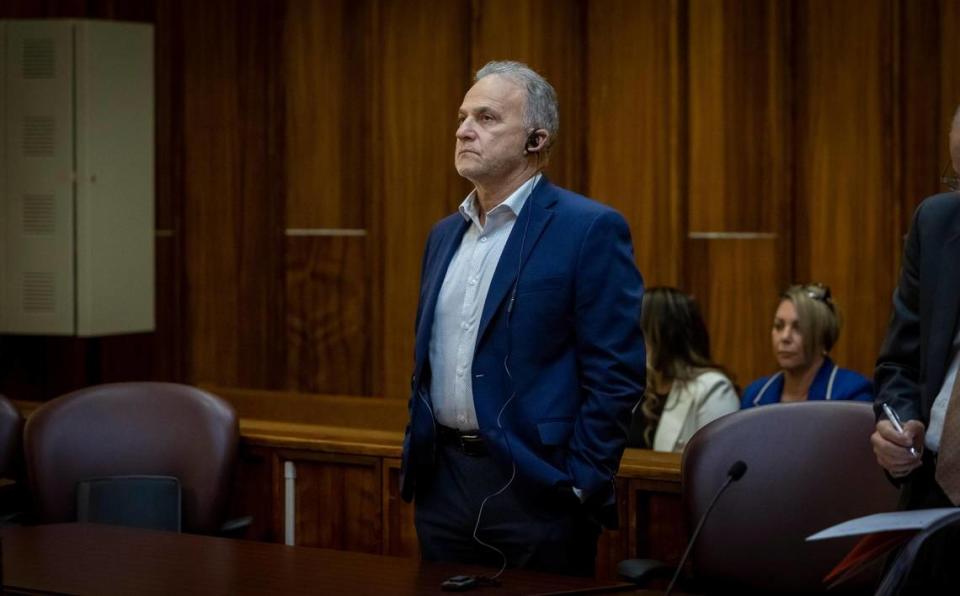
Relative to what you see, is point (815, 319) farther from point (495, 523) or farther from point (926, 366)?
point (926, 366)

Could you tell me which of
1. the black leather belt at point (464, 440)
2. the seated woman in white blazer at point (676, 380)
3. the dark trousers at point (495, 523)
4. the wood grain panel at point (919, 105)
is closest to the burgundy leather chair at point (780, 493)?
the dark trousers at point (495, 523)

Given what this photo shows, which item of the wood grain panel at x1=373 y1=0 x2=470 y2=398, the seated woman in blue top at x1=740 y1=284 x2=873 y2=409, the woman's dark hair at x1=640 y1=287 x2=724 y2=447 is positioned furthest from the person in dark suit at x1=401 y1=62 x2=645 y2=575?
the wood grain panel at x1=373 y1=0 x2=470 y2=398

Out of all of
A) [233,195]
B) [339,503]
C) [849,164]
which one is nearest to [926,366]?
[339,503]

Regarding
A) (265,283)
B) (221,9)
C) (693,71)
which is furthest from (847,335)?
(221,9)

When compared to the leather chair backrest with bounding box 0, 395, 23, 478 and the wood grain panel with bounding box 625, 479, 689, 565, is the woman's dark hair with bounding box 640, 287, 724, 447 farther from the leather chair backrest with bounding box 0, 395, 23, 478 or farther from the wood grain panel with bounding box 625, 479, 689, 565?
the leather chair backrest with bounding box 0, 395, 23, 478

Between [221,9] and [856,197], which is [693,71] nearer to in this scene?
[856,197]

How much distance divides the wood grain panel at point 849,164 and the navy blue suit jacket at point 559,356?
2.97 m

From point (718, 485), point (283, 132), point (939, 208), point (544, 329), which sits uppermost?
point (283, 132)

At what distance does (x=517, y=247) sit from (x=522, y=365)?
241 mm

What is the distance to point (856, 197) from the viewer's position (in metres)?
5.80

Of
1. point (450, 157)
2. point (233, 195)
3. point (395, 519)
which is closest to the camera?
Answer: point (395, 519)

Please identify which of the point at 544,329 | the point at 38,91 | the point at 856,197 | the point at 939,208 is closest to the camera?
the point at 939,208

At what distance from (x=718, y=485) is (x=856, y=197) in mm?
2925

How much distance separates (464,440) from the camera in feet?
9.98
